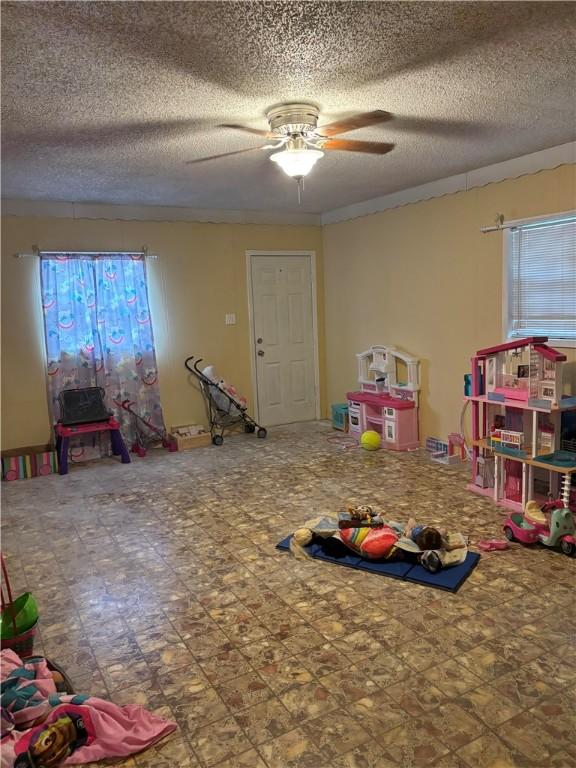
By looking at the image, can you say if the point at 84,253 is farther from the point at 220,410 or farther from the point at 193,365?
the point at 220,410

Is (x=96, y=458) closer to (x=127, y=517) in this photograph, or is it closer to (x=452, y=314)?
(x=127, y=517)

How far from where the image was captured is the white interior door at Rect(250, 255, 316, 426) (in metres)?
6.75

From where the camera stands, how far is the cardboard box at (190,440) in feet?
19.9

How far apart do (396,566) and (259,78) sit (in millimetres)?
2552

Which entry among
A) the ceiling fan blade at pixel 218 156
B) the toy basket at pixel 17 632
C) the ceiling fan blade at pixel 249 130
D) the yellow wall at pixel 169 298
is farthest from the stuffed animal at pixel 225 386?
the toy basket at pixel 17 632

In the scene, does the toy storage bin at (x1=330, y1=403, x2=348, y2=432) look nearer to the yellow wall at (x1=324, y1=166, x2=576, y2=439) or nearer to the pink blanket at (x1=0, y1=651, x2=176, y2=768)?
the yellow wall at (x1=324, y1=166, x2=576, y2=439)

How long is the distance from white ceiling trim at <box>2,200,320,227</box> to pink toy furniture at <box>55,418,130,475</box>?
2.00 m

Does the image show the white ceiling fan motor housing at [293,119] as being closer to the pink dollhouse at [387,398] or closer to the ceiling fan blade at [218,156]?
the ceiling fan blade at [218,156]

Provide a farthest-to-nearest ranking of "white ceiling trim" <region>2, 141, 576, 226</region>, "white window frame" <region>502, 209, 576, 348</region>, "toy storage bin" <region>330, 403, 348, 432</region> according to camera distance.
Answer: "toy storage bin" <region>330, 403, 348, 432</region> < "white window frame" <region>502, 209, 576, 348</region> < "white ceiling trim" <region>2, 141, 576, 226</region>

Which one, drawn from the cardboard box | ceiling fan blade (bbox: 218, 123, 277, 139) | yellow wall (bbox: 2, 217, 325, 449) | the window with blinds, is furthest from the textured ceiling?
the cardboard box

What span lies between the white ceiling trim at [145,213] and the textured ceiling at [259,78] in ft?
3.20

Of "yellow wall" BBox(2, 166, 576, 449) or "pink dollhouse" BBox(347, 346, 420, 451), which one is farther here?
"pink dollhouse" BBox(347, 346, 420, 451)

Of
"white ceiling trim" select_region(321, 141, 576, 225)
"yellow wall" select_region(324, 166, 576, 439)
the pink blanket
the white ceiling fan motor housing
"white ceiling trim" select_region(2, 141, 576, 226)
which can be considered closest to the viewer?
the pink blanket

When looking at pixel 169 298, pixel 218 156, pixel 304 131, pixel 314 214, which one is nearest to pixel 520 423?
pixel 304 131
